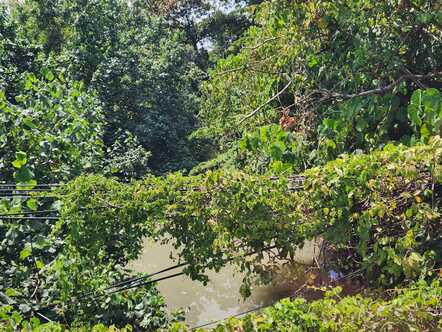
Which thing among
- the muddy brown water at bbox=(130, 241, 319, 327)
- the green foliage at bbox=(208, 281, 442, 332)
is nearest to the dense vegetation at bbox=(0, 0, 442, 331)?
the green foliage at bbox=(208, 281, 442, 332)

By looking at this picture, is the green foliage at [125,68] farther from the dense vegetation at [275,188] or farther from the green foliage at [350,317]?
the green foliage at [350,317]

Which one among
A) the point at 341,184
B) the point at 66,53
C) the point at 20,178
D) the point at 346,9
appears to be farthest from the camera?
the point at 66,53

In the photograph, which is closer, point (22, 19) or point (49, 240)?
point (49, 240)

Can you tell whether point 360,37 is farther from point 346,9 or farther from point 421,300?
point 421,300

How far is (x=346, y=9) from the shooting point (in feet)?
15.5

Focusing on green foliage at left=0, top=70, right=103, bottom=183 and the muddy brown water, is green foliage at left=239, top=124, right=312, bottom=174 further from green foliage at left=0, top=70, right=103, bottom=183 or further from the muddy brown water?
green foliage at left=0, top=70, right=103, bottom=183

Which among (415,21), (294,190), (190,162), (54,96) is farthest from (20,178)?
(190,162)

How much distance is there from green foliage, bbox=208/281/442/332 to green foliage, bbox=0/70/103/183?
102 inches

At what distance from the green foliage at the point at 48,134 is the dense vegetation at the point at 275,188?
0.02m

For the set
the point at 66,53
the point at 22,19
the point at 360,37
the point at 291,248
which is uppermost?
the point at 22,19

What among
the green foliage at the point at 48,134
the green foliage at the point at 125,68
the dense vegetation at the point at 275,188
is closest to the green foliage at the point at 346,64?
the dense vegetation at the point at 275,188

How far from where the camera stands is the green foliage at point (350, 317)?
7.97 ft

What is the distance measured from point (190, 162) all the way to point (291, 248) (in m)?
7.80

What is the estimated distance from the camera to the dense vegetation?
3166mm
